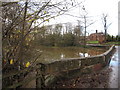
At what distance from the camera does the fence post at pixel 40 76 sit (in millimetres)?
2508

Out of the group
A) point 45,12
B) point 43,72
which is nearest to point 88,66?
point 43,72

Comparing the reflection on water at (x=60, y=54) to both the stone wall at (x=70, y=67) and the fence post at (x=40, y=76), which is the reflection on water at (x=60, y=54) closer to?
the stone wall at (x=70, y=67)

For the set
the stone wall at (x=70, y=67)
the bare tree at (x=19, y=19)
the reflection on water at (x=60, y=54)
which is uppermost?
the bare tree at (x=19, y=19)

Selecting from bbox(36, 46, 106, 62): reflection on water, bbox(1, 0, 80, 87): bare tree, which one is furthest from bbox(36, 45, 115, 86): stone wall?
bbox(36, 46, 106, 62): reflection on water

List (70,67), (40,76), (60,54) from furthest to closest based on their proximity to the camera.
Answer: (60,54) < (70,67) < (40,76)

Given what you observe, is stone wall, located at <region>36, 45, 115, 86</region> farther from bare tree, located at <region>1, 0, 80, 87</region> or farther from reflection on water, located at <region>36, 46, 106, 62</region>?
reflection on water, located at <region>36, 46, 106, 62</region>

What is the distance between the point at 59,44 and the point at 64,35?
11.0 ft

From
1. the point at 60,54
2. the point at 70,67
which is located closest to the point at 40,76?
the point at 70,67

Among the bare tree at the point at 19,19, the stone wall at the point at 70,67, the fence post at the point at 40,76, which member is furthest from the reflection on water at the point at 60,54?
the bare tree at the point at 19,19

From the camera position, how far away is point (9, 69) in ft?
7.46

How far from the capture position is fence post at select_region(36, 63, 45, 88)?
2.51m

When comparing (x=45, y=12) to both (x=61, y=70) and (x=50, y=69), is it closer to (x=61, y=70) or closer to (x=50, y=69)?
(x=50, y=69)

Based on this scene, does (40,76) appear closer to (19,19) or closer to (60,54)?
(19,19)

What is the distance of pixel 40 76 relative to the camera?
252cm
